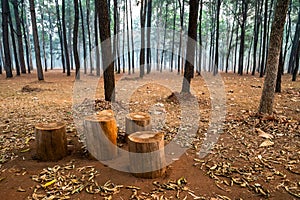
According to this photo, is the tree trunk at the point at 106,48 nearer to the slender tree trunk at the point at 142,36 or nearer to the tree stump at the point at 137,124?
the tree stump at the point at 137,124

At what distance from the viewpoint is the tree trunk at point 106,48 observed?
5.46m

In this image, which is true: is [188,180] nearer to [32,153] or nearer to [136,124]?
[136,124]

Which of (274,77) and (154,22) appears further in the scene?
(154,22)

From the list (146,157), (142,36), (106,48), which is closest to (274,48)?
(146,157)

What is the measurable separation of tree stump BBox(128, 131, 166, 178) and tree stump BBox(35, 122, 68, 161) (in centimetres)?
107

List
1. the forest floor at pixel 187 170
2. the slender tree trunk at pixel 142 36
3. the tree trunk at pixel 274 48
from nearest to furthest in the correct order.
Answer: the forest floor at pixel 187 170, the tree trunk at pixel 274 48, the slender tree trunk at pixel 142 36

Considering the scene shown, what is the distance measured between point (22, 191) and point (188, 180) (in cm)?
188

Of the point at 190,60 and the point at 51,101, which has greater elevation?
the point at 190,60

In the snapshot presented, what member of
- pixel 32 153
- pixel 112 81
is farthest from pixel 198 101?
pixel 32 153

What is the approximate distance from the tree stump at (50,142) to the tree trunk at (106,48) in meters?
2.91

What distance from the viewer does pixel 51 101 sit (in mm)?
6957

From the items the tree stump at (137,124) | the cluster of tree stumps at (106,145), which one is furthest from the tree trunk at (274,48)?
the cluster of tree stumps at (106,145)

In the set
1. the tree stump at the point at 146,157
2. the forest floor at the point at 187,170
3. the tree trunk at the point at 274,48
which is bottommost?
the forest floor at the point at 187,170

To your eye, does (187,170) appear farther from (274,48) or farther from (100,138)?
(274,48)
